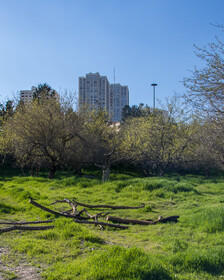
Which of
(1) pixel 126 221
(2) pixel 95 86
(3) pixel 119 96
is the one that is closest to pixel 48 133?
(1) pixel 126 221

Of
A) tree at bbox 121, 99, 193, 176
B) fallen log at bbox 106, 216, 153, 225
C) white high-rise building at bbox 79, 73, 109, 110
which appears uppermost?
white high-rise building at bbox 79, 73, 109, 110

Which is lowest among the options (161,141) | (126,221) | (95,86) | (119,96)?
(126,221)

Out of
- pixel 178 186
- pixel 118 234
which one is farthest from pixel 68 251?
pixel 178 186

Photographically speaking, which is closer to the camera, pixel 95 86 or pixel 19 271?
pixel 19 271

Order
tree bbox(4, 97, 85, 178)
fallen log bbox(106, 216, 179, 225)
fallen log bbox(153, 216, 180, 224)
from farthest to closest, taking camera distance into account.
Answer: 1. tree bbox(4, 97, 85, 178)
2. fallen log bbox(153, 216, 180, 224)
3. fallen log bbox(106, 216, 179, 225)

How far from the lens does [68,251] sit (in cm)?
508

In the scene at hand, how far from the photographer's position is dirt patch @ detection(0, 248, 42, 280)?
13.0 feet

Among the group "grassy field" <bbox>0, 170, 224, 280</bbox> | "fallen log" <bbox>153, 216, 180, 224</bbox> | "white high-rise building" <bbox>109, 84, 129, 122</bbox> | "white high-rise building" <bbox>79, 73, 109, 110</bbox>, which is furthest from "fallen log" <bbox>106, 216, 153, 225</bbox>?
"white high-rise building" <bbox>109, 84, 129, 122</bbox>

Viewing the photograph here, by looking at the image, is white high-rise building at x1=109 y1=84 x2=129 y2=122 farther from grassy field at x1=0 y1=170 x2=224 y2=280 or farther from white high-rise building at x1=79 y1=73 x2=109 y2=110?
grassy field at x1=0 y1=170 x2=224 y2=280

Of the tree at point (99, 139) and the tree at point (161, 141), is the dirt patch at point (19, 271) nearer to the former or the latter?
the tree at point (99, 139)

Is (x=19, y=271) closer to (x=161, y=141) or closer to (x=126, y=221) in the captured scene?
(x=126, y=221)

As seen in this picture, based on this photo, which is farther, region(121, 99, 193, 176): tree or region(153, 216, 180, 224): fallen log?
region(121, 99, 193, 176): tree

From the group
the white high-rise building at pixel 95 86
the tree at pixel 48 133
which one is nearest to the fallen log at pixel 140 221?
the tree at pixel 48 133

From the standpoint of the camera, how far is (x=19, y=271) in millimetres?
4199
